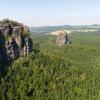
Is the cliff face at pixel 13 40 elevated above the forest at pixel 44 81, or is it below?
above

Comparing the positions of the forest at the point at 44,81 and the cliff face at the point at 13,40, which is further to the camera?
the cliff face at the point at 13,40

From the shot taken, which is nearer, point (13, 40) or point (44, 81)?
point (44, 81)

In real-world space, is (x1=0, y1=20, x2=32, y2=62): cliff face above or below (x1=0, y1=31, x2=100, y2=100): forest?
above

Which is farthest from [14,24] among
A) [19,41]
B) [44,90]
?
[44,90]

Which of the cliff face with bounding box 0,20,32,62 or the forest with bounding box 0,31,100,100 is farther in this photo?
the cliff face with bounding box 0,20,32,62

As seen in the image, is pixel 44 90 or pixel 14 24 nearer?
pixel 44 90

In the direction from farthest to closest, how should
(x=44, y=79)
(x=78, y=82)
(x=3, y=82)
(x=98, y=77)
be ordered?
1. (x=98, y=77)
2. (x=78, y=82)
3. (x=44, y=79)
4. (x=3, y=82)

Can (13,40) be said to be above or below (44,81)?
above

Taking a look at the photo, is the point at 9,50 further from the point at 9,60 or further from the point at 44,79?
the point at 44,79
